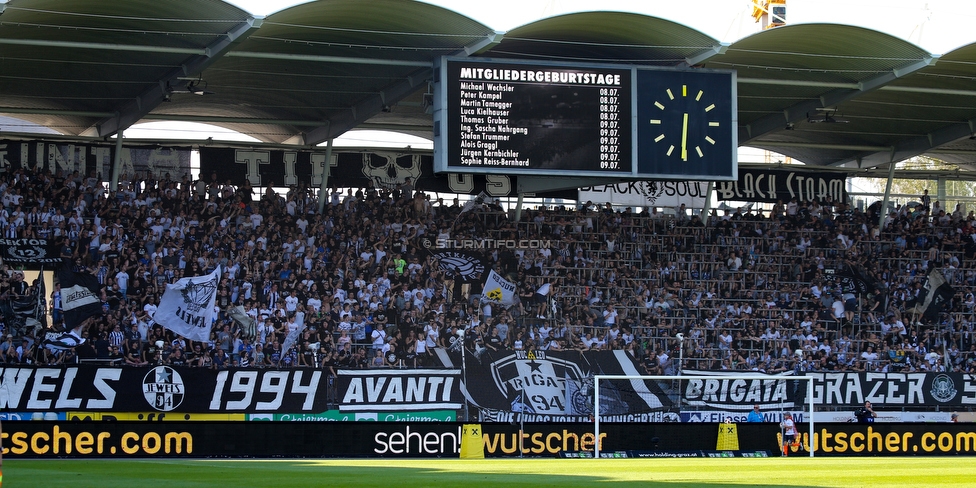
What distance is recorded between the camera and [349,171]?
34.2m

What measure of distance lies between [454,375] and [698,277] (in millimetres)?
8999

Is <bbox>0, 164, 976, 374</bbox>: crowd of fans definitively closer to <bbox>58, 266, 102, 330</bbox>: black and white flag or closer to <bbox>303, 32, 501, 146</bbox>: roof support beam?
<bbox>58, 266, 102, 330</bbox>: black and white flag

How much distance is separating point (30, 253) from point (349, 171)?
9924mm

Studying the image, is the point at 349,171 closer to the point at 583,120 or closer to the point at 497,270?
the point at 497,270

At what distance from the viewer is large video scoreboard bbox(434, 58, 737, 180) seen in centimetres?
2486

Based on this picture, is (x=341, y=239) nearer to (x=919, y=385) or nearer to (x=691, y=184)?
(x=691, y=184)

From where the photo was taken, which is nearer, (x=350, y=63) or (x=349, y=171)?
(x=350, y=63)

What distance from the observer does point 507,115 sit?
25.1 metres

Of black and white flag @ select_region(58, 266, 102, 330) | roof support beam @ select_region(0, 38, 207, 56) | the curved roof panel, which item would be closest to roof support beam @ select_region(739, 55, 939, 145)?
the curved roof panel

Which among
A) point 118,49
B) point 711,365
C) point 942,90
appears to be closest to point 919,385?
point 711,365

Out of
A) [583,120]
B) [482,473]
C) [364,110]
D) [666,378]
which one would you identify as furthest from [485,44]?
[482,473]

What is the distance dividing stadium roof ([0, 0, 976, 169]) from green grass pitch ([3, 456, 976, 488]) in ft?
29.7

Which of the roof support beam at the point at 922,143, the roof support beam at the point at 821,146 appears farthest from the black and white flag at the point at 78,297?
the roof support beam at the point at 922,143

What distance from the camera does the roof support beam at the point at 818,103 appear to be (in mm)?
27734
